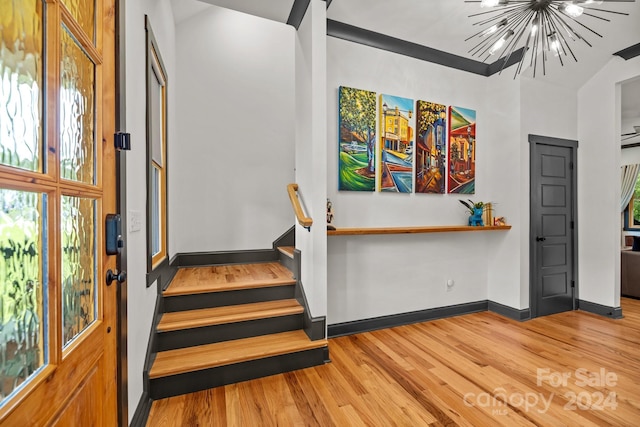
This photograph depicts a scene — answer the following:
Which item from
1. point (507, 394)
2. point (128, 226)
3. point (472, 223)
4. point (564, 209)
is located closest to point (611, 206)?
point (564, 209)

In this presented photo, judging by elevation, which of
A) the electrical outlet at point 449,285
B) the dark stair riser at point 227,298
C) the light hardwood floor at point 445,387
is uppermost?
the dark stair riser at point 227,298

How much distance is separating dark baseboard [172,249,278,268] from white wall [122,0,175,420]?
1.31m

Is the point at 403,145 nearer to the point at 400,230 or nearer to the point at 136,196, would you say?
the point at 400,230

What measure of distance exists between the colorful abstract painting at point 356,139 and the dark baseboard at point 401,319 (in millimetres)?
1432

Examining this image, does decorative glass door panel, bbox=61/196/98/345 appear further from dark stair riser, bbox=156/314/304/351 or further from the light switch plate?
dark stair riser, bbox=156/314/304/351

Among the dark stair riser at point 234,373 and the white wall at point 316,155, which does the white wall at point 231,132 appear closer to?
the white wall at point 316,155

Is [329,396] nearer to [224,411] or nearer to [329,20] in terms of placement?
[224,411]

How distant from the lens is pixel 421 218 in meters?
3.47

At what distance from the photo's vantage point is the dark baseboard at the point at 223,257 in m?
3.40

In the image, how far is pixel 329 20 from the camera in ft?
9.73

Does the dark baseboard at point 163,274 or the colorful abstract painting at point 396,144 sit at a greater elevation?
the colorful abstract painting at point 396,144

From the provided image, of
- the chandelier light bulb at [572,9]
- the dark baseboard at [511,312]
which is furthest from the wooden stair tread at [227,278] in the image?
the chandelier light bulb at [572,9]

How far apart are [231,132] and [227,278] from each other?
1831 millimetres

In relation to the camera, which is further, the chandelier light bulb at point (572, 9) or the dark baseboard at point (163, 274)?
the dark baseboard at point (163, 274)
